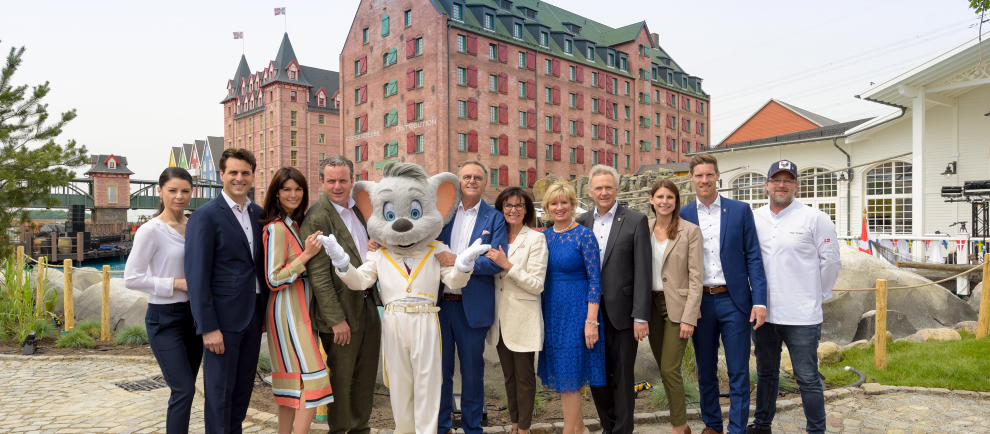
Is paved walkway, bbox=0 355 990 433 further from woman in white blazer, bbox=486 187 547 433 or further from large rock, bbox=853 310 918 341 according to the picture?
large rock, bbox=853 310 918 341

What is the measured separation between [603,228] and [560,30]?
4114cm

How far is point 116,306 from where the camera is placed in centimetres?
977

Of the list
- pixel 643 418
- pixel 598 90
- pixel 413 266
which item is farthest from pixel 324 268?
pixel 598 90

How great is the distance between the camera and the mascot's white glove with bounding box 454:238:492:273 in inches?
152

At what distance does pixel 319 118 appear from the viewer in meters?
56.5

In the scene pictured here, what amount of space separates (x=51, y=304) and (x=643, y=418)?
1072 centimetres

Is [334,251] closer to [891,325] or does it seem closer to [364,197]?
[364,197]

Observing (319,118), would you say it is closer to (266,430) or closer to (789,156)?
(789,156)

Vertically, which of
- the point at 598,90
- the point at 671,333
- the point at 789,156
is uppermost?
the point at 598,90

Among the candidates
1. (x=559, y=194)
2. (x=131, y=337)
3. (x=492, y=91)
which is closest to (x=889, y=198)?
(x=559, y=194)

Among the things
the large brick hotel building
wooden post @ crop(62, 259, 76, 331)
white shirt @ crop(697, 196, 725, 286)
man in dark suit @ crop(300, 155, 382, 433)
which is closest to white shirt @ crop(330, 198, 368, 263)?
man in dark suit @ crop(300, 155, 382, 433)

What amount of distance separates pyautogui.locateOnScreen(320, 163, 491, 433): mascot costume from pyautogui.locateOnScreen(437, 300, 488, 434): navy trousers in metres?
0.23

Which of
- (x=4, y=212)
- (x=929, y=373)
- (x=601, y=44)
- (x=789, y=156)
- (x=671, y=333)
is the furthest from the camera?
(x=601, y=44)

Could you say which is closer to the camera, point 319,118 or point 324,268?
point 324,268
